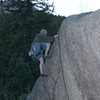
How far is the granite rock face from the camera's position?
7.76m

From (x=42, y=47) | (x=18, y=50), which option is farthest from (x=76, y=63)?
(x=18, y=50)

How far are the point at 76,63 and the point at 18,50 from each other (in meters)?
15.9

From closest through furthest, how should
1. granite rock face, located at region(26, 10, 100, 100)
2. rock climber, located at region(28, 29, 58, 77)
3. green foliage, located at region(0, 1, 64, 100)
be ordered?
granite rock face, located at region(26, 10, 100, 100) → rock climber, located at region(28, 29, 58, 77) → green foliage, located at region(0, 1, 64, 100)

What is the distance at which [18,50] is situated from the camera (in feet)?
78.9

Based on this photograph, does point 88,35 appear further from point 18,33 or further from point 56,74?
point 18,33

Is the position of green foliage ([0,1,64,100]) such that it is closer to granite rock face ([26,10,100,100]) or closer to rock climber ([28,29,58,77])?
rock climber ([28,29,58,77])

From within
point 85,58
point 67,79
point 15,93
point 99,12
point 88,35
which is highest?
point 99,12

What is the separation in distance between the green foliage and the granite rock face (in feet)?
37.9

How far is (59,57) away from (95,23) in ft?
10.3

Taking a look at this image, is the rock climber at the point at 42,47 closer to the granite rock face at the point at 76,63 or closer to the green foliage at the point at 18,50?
the granite rock face at the point at 76,63

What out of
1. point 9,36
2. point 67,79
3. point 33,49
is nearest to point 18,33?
point 9,36

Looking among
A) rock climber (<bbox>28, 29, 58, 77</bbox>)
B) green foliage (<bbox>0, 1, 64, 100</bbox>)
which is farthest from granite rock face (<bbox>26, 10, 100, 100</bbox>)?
green foliage (<bbox>0, 1, 64, 100</bbox>)

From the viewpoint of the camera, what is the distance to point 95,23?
305 inches

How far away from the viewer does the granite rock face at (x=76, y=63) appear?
305 inches
